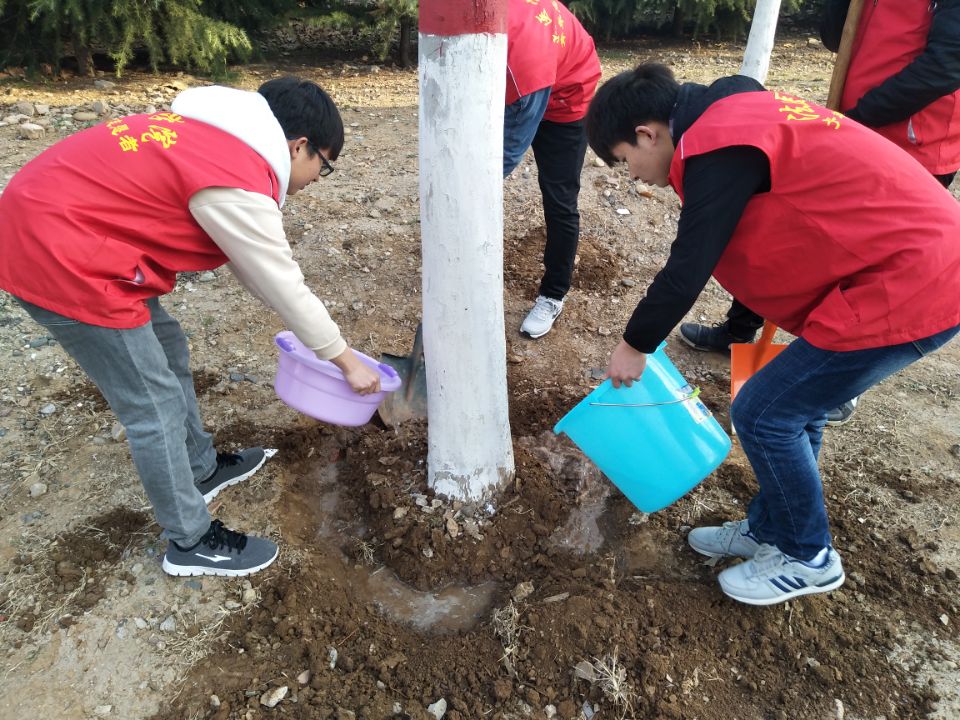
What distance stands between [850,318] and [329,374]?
1.37 meters

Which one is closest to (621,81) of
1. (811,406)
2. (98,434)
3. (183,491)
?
(811,406)

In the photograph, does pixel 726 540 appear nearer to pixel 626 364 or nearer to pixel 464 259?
pixel 626 364

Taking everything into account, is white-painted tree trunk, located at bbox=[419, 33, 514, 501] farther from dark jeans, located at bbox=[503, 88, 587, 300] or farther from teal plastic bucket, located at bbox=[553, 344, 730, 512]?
dark jeans, located at bbox=[503, 88, 587, 300]

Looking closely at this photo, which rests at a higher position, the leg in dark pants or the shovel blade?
the shovel blade

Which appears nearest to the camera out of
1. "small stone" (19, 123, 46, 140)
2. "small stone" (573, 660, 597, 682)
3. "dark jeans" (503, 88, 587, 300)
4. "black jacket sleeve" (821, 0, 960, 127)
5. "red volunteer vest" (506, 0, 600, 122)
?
"small stone" (573, 660, 597, 682)

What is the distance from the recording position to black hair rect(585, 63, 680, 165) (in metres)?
1.73

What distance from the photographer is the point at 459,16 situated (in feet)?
5.68

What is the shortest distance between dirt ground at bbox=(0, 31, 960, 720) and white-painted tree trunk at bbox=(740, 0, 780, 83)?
221 cm

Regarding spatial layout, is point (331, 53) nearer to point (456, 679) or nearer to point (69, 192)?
point (69, 192)

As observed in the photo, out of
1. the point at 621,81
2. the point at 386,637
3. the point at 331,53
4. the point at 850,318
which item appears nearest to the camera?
the point at 850,318

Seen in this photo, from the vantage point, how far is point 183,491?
6.83 ft

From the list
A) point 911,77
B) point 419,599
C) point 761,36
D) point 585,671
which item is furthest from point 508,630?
point 761,36

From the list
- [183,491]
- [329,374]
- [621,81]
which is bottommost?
[183,491]

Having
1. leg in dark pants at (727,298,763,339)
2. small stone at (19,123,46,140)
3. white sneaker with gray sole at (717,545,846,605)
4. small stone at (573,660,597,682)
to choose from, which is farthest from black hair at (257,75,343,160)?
small stone at (19,123,46,140)
